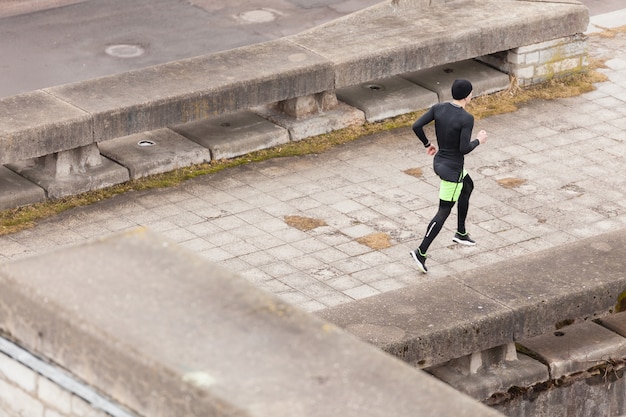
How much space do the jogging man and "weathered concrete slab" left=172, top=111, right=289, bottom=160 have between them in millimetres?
2432

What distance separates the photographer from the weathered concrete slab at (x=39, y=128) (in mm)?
12195

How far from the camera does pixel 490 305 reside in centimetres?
811

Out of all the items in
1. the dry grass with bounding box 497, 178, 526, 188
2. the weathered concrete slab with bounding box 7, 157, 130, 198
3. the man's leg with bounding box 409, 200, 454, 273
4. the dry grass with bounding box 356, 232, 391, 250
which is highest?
the man's leg with bounding box 409, 200, 454, 273

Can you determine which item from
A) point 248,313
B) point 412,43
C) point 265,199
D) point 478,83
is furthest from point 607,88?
point 248,313

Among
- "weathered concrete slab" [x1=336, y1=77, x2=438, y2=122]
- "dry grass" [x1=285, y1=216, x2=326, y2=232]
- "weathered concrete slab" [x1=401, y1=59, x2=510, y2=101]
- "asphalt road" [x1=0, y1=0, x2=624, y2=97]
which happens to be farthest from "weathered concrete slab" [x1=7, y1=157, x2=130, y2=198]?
"asphalt road" [x1=0, y1=0, x2=624, y2=97]

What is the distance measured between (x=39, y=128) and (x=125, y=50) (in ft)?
21.6

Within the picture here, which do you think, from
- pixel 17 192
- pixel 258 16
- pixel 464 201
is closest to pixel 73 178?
pixel 17 192

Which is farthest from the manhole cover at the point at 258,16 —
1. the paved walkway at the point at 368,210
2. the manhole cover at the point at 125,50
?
the paved walkway at the point at 368,210

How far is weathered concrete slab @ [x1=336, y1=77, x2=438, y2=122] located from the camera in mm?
14602

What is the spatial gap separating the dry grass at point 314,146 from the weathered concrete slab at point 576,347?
4347 millimetres

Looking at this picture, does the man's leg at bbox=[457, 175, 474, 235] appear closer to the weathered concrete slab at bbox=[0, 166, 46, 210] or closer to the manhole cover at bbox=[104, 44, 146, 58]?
the weathered concrete slab at bbox=[0, 166, 46, 210]

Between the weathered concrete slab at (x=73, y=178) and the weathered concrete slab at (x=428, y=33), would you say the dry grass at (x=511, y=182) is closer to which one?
the weathered concrete slab at (x=428, y=33)

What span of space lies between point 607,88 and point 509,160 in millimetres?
2390

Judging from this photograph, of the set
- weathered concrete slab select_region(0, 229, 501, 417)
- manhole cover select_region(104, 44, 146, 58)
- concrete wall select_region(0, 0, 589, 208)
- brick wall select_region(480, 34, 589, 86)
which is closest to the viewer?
weathered concrete slab select_region(0, 229, 501, 417)
